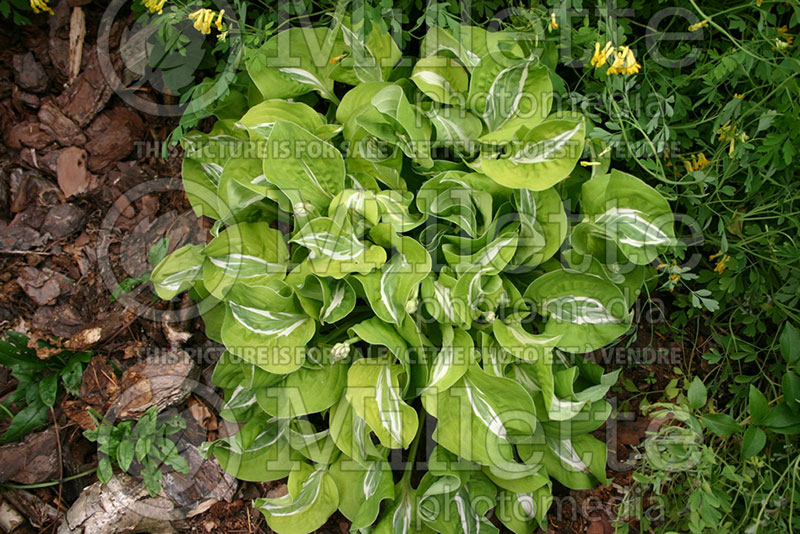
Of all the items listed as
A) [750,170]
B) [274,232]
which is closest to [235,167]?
[274,232]

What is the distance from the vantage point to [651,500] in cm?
176

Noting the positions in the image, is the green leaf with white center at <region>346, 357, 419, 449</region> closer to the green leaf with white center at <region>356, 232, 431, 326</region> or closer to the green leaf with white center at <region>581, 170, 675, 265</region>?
the green leaf with white center at <region>356, 232, 431, 326</region>

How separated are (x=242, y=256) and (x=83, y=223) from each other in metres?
0.87

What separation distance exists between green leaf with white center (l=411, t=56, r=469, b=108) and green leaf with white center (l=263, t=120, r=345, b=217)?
0.33 m

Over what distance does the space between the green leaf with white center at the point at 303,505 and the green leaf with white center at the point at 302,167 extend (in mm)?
851

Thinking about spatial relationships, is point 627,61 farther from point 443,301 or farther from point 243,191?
point 243,191

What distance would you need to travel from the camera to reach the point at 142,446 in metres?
1.86

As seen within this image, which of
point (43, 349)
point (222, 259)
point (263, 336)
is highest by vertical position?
point (222, 259)

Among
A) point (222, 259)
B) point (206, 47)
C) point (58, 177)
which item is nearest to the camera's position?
point (222, 259)

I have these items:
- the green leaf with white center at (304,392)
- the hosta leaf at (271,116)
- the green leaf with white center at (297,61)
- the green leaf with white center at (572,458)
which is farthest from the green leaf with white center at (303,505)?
the green leaf with white center at (297,61)

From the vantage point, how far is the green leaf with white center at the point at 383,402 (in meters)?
1.57

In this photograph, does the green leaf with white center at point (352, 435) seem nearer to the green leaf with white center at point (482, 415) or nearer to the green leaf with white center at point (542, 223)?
the green leaf with white center at point (482, 415)

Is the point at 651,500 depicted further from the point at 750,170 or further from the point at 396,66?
the point at 396,66

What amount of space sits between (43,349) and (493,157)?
1.56 meters
